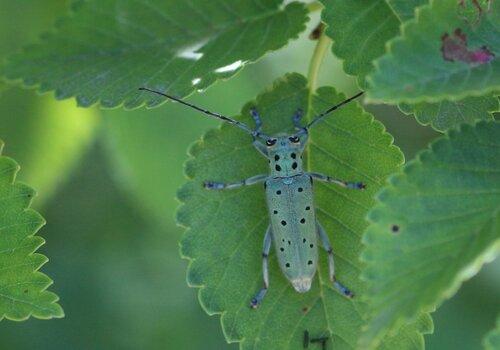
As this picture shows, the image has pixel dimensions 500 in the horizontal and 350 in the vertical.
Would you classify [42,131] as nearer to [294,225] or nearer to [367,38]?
[294,225]

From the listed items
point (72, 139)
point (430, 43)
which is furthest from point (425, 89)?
point (72, 139)

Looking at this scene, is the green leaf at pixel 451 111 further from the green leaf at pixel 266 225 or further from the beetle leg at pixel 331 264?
the beetle leg at pixel 331 264

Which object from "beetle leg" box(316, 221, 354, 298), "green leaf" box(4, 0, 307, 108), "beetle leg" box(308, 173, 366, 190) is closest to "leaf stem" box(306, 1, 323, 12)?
"green leaf" box(4, 0, 307, 108)

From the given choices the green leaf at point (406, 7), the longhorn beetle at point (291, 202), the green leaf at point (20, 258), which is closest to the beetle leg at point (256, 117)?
the longhorn beetle at point (291, 202)

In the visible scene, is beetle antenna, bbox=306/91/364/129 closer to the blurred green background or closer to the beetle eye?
the beetle eye

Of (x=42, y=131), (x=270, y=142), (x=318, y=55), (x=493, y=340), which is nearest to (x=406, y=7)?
(x=318, y=55)
